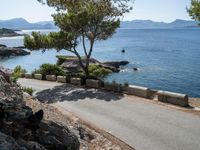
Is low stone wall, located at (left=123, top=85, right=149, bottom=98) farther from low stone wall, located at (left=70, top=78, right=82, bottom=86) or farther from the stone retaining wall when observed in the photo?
low stone wall, located at (left=70, top=78, right=82, bottom=86)

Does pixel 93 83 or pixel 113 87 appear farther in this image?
pixel 93 83

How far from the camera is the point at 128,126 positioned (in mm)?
17000

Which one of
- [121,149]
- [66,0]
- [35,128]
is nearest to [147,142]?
[121,149]

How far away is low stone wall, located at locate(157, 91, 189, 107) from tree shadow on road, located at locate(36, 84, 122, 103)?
3453 mm

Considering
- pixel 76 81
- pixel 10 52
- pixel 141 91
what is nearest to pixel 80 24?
pixel 76 81

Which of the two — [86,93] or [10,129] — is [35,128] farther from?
[86,93]

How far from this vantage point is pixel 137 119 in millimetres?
18078

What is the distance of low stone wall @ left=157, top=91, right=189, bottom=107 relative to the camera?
20.4 metres

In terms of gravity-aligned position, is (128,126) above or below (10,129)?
below

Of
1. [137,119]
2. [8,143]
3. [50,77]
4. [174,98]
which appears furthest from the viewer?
[50,77]

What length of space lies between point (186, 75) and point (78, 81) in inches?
1296

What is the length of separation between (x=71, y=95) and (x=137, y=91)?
214 inches

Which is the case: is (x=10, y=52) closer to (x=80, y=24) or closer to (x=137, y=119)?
(x=80, y=24)

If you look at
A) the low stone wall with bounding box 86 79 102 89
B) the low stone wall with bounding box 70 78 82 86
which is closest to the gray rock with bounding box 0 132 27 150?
the low stone wall with bounding box 86 79 102 89
